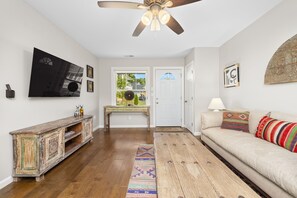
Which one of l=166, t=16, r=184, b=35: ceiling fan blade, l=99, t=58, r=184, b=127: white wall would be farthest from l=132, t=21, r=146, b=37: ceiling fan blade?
l=99, t=58, r=184, b=127: white wall

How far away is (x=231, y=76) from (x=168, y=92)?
7.30ft

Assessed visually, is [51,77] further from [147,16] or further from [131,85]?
[131,85]

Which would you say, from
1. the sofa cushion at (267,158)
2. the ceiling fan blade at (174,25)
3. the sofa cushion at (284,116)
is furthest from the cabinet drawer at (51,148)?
the sofa cushion at (284,116)

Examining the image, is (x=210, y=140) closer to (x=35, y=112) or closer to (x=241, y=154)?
(x=241, y=154)

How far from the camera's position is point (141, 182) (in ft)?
6.54

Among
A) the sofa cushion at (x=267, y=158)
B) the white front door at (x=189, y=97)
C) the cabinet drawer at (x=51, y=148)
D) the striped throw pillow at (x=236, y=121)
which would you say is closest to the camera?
the sofa cushion at (x=267, y=158)

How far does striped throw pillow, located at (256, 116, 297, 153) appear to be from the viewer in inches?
67.4

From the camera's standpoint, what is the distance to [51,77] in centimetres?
262

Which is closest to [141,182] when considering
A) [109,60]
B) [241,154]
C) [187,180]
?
[187,180]

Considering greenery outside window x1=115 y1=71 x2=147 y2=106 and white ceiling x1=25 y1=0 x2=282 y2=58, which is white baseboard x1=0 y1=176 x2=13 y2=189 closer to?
white ceiling x1=25 y1=0 x2=282 y2=58

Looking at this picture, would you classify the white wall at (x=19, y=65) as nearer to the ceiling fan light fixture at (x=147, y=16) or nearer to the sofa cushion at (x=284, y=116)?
the ceiling fan light fixture at (x=147, y=16)

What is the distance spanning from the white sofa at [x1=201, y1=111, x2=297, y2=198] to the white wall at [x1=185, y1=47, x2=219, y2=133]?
5.54 ft

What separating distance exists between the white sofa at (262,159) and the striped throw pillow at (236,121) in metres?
0.08

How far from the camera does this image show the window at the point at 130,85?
5559 mm
